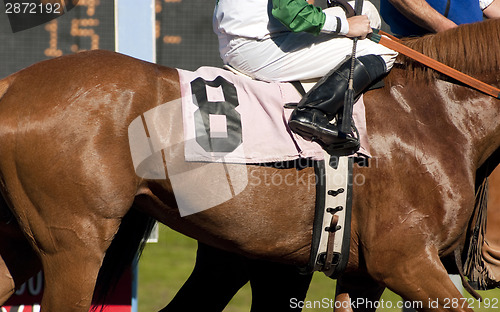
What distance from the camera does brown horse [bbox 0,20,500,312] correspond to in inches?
103

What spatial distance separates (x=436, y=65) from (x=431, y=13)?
0.39 m

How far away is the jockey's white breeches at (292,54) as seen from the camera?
2895 millimetres

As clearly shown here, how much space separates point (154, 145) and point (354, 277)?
4.10ft

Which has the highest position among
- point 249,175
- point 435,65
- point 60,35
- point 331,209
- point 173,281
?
point 435,65

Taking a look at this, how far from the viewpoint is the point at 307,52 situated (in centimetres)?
291

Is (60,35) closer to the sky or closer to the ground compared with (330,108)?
closer to the ground

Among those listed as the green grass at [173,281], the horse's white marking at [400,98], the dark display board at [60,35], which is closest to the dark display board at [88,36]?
the dark display board at [60,35]

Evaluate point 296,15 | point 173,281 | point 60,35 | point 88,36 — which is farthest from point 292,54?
point 173,281

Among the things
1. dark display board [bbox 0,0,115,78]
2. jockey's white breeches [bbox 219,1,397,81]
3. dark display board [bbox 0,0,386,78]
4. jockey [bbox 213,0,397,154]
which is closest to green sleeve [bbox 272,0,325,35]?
Answer: jockey [bbox 213,0,397,154]

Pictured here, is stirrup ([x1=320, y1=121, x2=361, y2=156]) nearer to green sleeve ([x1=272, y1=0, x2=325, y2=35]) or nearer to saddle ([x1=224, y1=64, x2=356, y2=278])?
saddle ([x1=224, y1=64, x2=356, y2=278])

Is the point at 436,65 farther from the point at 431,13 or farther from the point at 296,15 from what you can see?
the point at 296,15

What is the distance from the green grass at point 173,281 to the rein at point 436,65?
7.16ft

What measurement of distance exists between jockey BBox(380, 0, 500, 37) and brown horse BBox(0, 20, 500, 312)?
8.1 inches

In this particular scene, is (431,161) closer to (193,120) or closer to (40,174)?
(193,120)
